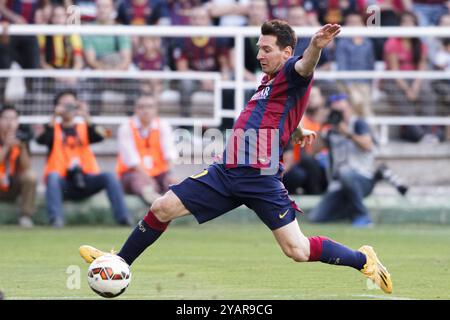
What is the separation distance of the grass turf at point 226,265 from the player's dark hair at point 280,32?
7.03 feet

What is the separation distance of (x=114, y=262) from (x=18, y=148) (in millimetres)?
7706

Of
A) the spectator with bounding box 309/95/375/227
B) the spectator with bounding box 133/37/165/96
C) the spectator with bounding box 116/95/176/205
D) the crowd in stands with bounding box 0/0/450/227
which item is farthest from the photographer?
the spectator with bounding box 133/37/165/96

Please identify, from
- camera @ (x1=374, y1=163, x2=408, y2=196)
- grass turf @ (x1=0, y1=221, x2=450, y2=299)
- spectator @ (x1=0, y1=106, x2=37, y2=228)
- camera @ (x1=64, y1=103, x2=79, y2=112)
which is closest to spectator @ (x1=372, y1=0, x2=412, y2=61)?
camera @ (x1=374, y1=163, x2=408, y2=196)

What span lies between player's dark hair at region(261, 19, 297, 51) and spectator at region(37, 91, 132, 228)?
7.40m

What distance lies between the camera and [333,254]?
30.9ft

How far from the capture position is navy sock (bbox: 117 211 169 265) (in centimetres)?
941

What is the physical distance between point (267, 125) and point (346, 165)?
7.65 m

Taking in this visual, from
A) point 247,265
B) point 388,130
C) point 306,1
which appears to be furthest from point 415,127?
point 247,265

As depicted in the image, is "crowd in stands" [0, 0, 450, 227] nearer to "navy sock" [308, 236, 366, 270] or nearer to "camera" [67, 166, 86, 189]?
"camera" [67, 166, 86, 189]

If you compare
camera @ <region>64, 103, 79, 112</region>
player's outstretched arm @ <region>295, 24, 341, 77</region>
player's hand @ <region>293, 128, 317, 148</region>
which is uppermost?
player's outstretched arm @ <region>295, 24, 341, 77</region>

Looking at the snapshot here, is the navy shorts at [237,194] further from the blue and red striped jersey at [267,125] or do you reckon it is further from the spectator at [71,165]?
the spectator at [71,165]

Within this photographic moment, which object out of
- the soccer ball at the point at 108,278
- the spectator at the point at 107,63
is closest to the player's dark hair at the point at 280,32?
the soccer ball at the point at 108,278

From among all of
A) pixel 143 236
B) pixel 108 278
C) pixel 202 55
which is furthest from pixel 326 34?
pixel 202 55
